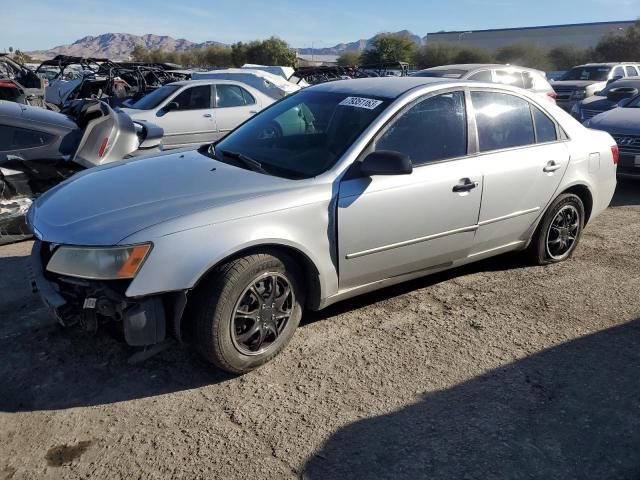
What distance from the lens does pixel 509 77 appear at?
11898mm

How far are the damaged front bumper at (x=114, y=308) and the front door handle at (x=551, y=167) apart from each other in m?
3.10

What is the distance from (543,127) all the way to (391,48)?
58.9 metres

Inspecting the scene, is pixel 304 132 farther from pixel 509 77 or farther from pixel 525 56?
pixel 525 56

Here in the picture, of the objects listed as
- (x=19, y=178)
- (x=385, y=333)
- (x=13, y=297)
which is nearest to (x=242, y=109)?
(x=19, y=178)

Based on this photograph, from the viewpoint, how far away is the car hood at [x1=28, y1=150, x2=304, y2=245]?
3.00 meters

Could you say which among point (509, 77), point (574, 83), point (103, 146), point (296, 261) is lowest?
point (296, 261)

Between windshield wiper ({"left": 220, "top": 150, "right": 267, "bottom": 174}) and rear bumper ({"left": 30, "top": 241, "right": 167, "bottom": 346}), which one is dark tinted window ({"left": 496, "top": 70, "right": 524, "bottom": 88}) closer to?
windshield wiper ({"left": 220, "top": 150, "right": 267, "bottom": 174})

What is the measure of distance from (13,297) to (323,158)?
2.59m

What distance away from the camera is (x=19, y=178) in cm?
552

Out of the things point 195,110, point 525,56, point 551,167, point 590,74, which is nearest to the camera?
point 551,167

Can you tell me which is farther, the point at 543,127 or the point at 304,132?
the point at 543,127

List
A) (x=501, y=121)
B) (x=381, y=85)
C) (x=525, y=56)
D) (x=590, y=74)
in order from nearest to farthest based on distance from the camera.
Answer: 1. (x=381, y=85)
2. (x=501, y=121)
3. (x=590, y=74)
4. (x=525, y=56)

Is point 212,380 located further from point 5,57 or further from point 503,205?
point 5,57

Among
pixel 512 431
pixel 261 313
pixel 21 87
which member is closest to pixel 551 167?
pixel 512 431
